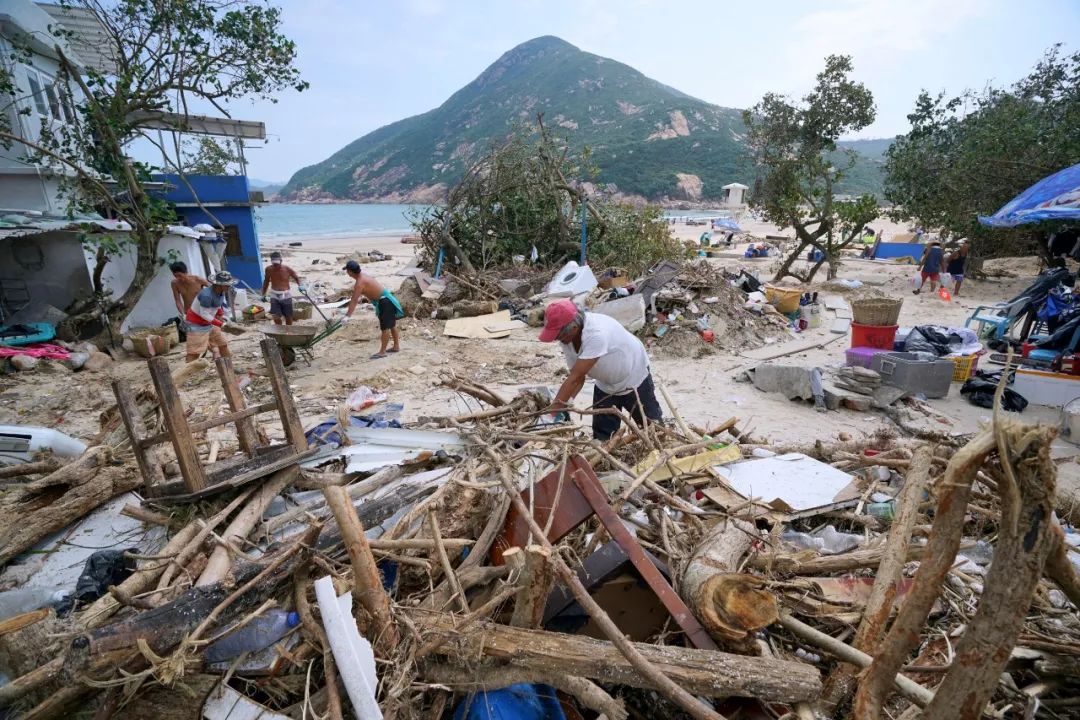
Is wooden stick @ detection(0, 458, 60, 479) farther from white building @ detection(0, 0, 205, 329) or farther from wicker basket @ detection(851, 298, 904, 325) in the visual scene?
wicker basket @ detection(851, 298, 904, 325)

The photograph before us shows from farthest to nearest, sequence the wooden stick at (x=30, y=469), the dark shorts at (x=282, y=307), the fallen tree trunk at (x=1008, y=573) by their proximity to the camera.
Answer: the dark shorts at (x=282, y=307)
the wooden stick at (x=30, y=469)
the fallen tree trunk at (x=1008, y=573)

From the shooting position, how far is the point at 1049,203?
6.52 meters

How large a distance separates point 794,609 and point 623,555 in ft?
2.44

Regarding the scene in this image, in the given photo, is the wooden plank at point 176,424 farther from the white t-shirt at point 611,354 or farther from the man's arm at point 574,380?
the white t-shirt at point 611,354

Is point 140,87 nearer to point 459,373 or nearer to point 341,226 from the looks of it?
point 459,373

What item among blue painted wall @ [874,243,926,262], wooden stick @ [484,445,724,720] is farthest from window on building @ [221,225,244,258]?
blue painted wall @ [874,243,926,262]

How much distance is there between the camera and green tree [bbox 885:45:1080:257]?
1208 centimetres

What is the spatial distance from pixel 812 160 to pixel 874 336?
31.9ft

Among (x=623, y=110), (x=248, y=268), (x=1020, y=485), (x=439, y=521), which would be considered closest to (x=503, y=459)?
(x=439, y=521)

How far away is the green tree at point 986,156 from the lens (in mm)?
12078

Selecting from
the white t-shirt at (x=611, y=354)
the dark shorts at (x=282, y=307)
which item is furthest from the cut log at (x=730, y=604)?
the dark shorts at (x=282, y=307)

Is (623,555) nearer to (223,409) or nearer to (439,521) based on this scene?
(439,521)

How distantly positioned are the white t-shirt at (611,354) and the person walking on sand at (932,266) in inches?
499

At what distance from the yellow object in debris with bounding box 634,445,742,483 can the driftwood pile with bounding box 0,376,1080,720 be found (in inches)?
18.8
